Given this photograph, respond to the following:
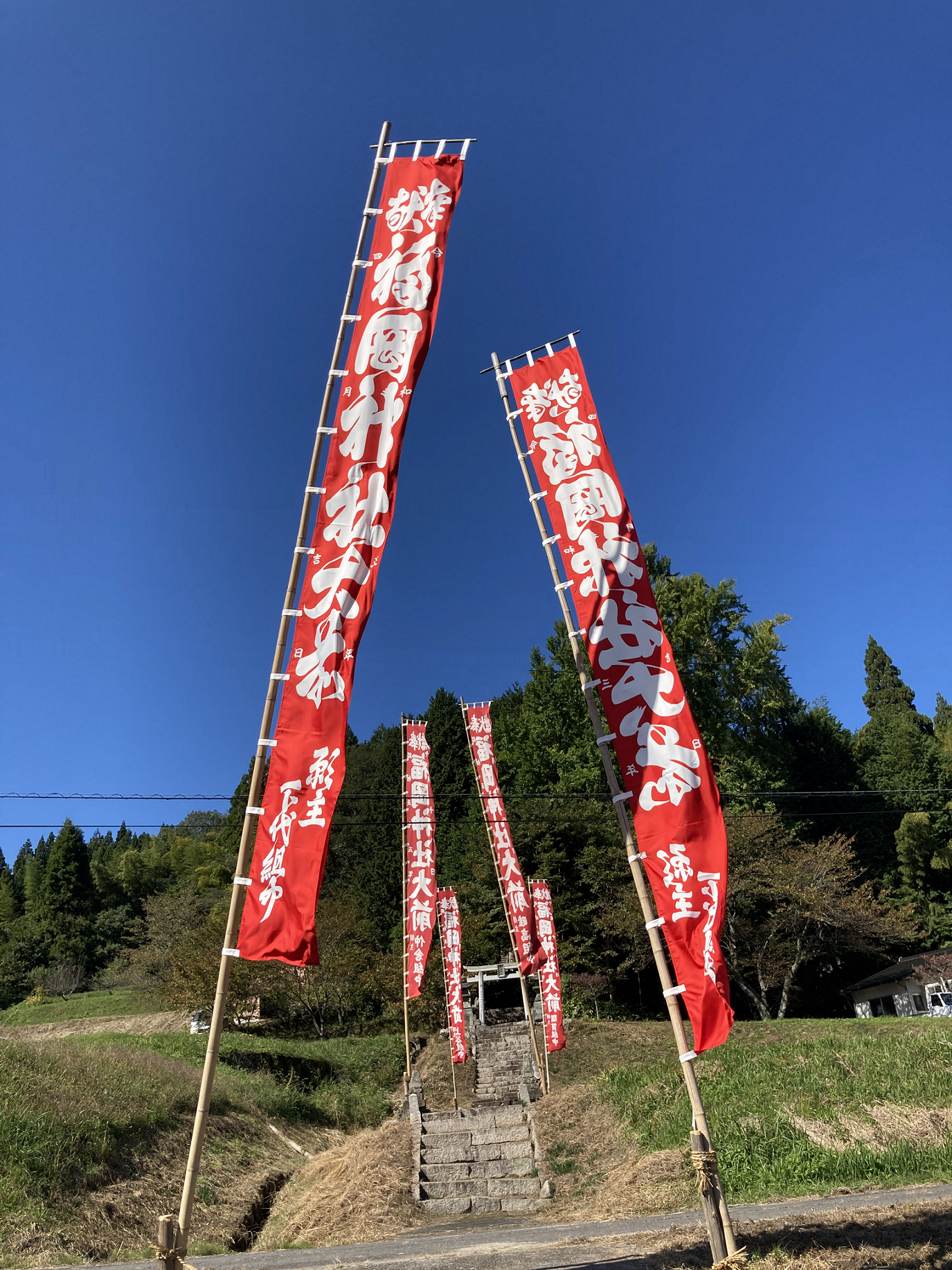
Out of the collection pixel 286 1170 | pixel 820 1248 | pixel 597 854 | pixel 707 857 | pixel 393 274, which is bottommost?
pixel 286 1170

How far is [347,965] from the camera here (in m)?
23.6

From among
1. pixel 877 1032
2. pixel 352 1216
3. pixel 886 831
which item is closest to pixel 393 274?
pixel 352 1216

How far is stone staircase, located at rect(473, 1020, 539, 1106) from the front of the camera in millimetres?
15289

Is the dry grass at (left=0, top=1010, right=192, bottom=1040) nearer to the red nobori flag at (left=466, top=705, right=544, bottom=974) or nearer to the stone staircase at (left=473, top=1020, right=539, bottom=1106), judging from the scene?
the stone staircase at (left=473, top=1020, right=539, bottom=1106)

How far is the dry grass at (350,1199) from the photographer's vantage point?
8375 mm

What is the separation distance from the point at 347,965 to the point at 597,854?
8.82 metres

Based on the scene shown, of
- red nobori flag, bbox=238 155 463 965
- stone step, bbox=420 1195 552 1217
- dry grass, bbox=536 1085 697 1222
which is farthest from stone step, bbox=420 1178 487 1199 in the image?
red nobori flag, bbox=238 155 463 965

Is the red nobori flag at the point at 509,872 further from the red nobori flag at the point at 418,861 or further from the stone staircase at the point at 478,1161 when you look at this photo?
the stone staircase at the point at 478,1161

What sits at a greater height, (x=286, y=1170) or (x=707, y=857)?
(x=707, y=857)

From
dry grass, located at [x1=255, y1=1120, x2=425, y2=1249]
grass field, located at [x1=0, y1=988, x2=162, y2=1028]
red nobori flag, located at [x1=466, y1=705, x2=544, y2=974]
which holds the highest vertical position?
red nobori flag, located at [x1=466, y1=705, x2=544, y2=974]

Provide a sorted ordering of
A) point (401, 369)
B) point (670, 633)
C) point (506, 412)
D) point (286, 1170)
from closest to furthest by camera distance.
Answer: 1. point (401, 369)
2. point (506, 412)
3. point (286, 1170)
4. point (670, 633)

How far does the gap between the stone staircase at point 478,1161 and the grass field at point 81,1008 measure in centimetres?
2086

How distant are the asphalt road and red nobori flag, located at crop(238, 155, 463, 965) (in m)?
3.29

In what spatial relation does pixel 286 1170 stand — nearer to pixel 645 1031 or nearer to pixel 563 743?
pixel 645 1031
